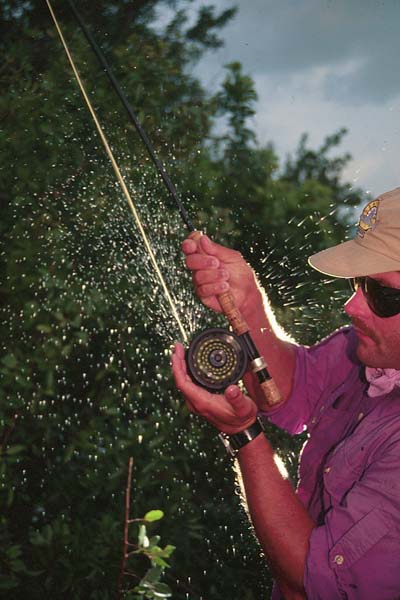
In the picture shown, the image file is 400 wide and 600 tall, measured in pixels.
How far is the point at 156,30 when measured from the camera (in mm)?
3604

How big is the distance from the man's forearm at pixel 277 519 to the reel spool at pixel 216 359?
19cm

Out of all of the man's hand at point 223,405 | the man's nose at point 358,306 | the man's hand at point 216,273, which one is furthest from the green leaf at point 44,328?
the man's nose at point 358,306

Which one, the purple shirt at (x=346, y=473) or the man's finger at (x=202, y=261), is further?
the man's finger at (x=202, y=261)

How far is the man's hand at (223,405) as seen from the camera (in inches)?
71.9

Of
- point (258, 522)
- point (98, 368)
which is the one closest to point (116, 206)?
point (98, 368)

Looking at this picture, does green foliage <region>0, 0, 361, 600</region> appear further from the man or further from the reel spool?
the reel spool

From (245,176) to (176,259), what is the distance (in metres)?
0.60

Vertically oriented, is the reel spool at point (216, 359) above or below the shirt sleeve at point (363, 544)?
above

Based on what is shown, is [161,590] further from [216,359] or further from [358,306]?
[358,306]

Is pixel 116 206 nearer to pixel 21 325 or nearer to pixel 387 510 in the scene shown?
pixel 21 325

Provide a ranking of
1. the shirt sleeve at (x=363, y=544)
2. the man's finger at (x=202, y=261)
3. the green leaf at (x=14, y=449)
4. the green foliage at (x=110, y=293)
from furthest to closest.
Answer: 1. the green foliage at (x=110, y=293)
2. the green leaf at (x=14, y=449)
3. the man's finger at (x=202, y=261)
4. the shirt sleeve at (x=363, y=544)

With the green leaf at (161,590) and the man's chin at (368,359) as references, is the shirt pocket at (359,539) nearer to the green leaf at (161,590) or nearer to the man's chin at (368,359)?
the man's chin at (368,359)

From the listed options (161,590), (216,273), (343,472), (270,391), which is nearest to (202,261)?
(216,273)

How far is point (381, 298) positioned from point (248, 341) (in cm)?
37
